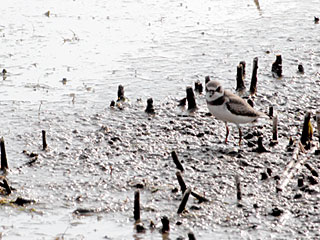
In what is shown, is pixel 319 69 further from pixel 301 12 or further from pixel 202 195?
pixel 202 195

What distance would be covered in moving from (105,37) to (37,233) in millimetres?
9976

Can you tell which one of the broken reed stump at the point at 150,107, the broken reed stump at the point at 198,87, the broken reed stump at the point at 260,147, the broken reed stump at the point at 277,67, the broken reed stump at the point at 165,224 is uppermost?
the broken reed stump at the point at 277,67

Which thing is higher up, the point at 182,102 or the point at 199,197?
the point at 182,102

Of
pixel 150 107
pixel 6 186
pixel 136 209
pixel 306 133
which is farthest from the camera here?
pixel 150 107

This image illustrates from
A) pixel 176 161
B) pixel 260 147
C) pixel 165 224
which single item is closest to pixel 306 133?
pixel 260 147

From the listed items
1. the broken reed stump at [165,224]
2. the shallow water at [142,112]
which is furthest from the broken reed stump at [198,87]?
the broken reed stump at [165,224]

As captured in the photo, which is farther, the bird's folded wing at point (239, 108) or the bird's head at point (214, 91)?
the bird's head at point (214, 91)

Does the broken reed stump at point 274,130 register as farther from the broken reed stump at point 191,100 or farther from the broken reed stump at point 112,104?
the broken reed stump at point 112,104

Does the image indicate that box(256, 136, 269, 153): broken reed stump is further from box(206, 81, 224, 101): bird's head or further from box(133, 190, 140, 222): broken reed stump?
box(133, 190, 140, 222): broken reed stump

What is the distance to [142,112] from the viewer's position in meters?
12.0

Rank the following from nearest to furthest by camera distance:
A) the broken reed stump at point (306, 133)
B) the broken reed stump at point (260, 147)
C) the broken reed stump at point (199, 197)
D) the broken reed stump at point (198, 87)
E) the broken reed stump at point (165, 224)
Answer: the broken reed stump at point (165, 224), the broken reed stump at point (199, 197), the broken reed stump at point (260, 147), the broken reed stump at point (306, 133), the broken reed stump at point (198, 87)

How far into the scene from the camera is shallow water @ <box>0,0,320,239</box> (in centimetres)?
796

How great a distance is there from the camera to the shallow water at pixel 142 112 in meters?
7.96

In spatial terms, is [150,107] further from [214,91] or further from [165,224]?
[165,224]
